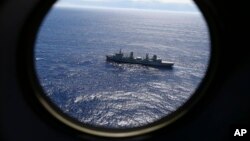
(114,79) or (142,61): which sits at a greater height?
(142,61)

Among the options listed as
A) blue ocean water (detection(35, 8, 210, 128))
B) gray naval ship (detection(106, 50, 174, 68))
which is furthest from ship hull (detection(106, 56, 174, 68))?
blue ocean water (detection(35, 8, 210, 128))

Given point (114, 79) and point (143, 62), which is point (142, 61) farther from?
point (114, 79)

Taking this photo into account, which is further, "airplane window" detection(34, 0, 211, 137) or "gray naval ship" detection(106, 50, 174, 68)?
"gray naval ship" detection(106, 50, 174, 68)

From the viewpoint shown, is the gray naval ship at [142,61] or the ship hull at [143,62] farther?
the gray naval ship at [142,61]

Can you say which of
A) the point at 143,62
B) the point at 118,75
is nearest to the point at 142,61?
the point at 143,62

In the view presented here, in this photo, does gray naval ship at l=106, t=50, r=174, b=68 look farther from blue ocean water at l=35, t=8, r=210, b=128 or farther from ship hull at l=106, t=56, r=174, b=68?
blue ocean water at l=35, t=8, r=210, b=128

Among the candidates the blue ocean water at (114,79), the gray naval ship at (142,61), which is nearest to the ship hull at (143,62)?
the gray naval ship at (142,61)

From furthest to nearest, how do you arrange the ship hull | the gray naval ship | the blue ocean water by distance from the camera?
the gray naval ship, the ship hull, the blue ocean water

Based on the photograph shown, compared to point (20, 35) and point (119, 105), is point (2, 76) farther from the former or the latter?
point (119, 105)

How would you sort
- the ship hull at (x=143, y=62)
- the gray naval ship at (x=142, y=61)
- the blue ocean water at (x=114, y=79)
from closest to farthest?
the blue ocean water at (x=114, y=79)
the ship hull at (x=143, y=62)
the gray naval ship at (x=142, y=61)

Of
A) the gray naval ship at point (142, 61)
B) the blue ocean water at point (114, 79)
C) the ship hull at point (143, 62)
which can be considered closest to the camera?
the blue ocean water at point (114, 79)

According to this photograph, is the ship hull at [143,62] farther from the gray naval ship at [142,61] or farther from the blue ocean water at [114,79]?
the blue ocean water at [114,79]
